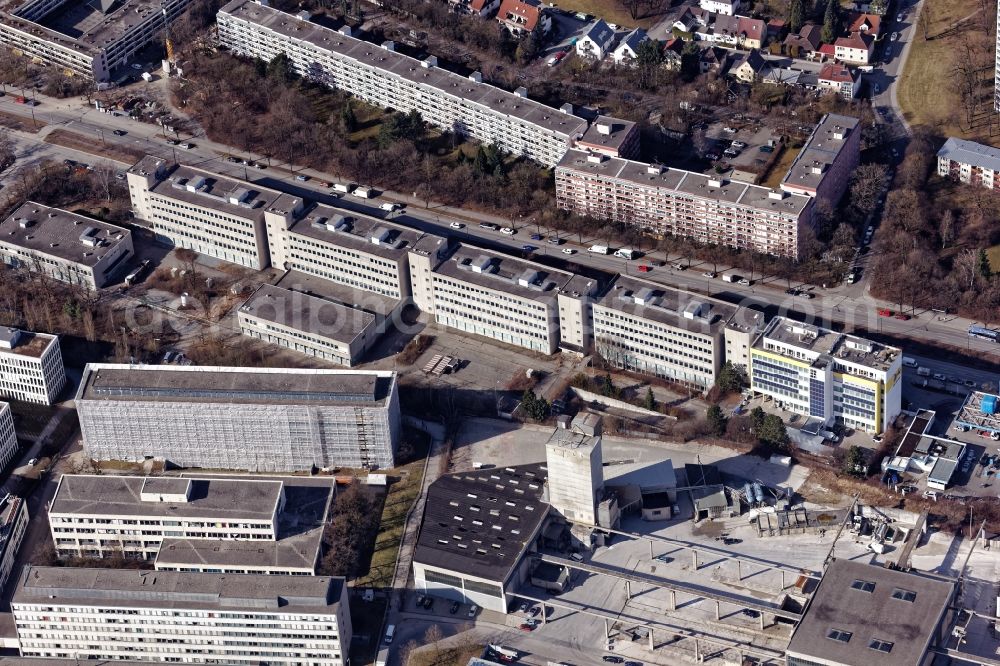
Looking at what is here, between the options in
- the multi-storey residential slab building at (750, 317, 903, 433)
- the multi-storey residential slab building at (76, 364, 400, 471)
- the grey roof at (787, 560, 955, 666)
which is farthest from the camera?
the multi-storey residential slab building at (76, 364, 400, 471)

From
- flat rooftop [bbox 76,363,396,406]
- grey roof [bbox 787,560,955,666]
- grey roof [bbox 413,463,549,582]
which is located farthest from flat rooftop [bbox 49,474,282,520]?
grey roof [bbox 787,560,955,666]

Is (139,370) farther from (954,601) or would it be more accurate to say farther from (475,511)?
(954,601)

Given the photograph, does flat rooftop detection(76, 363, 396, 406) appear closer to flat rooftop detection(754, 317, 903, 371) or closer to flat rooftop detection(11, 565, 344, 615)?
flat rooftop detection(11, 565, 344, 615)

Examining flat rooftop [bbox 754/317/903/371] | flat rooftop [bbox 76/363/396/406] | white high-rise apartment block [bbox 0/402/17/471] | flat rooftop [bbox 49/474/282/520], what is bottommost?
white high-rise apartment block [bbox 0/402/17/471]

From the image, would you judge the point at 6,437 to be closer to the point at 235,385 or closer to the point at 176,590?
the point at 235,385

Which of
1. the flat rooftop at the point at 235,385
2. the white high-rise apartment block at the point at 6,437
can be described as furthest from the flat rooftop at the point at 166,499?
the white high-rise apartment block at the point at 6,437

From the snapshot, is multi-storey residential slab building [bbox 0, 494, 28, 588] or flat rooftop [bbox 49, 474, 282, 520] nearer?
multi-storey residential slab building [bbox 0, 494, 28, 588]

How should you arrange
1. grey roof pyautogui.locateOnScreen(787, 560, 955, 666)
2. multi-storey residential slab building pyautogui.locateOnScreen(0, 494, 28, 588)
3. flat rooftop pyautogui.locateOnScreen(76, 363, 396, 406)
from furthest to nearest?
1. flat rooftop pyautogui.locateOnScreen(76, 363, 396, 406)
2. multi-storey residential slab building pyautogui.locateOnScreen(0, 494, 28, 588)
3. grey roof pyautogui.locateOnScreen(787, 560, 955, 666)

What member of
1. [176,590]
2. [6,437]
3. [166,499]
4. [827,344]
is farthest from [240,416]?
[827,344]
